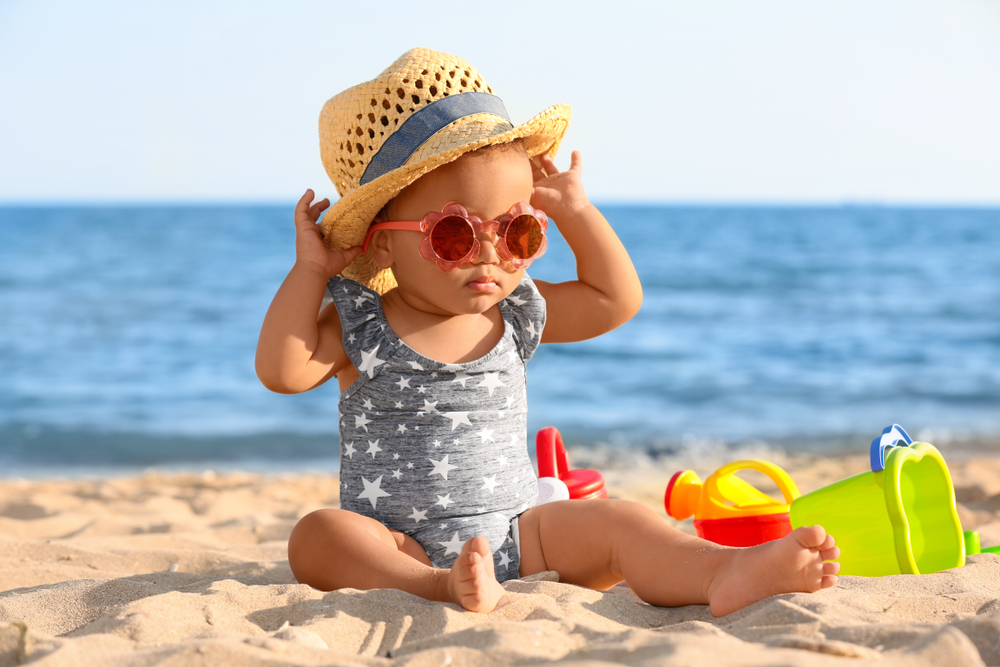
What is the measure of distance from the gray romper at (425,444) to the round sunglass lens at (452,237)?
31cm

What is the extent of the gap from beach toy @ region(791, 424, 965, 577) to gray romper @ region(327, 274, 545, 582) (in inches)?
34.6

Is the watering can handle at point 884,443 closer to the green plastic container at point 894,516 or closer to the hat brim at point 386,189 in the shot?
the green plastic container at point 894,516

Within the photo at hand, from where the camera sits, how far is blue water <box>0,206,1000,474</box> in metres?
6.59

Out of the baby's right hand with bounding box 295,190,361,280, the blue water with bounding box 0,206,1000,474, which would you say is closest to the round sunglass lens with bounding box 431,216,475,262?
the baby's right hand with bounding box 295,190,361,280

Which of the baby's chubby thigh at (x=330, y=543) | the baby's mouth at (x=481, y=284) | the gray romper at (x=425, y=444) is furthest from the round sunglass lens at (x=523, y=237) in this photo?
the baby's chubby thigh at (x=330, y=543)

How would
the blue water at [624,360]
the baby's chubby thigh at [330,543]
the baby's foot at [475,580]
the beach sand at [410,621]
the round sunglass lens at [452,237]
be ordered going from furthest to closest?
the blue water at [624,360] < the round sunglass lens at [452,237] < the baby's chubby thigh at [330,543] < the baby's foot at [475,580] < the beach sand at [410,621]

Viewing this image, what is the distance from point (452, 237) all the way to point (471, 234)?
0.17 feet

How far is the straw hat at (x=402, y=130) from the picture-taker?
224cm

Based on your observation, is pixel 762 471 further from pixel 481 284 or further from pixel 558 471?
pixel 481 284

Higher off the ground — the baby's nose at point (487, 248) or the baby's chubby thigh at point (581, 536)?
the baby's nose at point (487, 248)

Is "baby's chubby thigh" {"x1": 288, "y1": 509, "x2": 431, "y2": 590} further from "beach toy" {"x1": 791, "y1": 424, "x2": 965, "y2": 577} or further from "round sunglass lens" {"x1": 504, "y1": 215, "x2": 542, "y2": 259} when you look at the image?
"beach toy" {"x1": 791, "y1": 424, "x2": 965, "y2": 577}

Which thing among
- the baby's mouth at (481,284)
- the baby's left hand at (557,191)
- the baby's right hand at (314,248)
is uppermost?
the baby's left hand at (557,191)

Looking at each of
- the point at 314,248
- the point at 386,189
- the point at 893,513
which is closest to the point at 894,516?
the point at 893,513

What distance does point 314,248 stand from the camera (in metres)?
2.36
